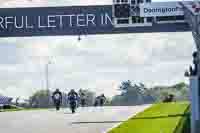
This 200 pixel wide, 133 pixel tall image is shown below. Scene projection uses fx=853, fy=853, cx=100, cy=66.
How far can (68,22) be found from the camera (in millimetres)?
36375

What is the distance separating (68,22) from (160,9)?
395 centimetres

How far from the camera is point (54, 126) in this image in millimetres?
25750

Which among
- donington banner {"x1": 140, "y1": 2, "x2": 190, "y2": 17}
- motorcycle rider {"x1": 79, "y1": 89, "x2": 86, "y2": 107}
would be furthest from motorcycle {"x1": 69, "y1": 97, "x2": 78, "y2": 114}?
motorcycle rider {"x1": 79, "y1": 89, "x2": 86, "y2": 107}

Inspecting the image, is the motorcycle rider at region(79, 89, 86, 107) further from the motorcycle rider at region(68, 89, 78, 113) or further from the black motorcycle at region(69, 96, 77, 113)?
the black motorcycle at region(69, 96, 77, 113)

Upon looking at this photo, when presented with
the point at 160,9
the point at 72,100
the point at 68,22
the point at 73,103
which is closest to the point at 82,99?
the point at 72,100

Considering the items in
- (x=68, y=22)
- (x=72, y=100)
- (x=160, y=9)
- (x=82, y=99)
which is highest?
(x=160, y=9)

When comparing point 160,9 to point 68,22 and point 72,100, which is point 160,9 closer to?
point 68,22

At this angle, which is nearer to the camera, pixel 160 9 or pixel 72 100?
pixel 160 9

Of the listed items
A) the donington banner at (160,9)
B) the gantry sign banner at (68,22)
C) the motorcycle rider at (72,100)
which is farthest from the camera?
the motorcycle rider at (72,100)

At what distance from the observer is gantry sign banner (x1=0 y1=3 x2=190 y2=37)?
118 feet

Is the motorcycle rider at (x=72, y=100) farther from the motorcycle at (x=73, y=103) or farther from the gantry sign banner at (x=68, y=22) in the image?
the gantry sign banner at (x=68, y=22)

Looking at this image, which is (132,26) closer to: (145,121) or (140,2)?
(140,2)

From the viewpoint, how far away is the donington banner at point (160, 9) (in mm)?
35312

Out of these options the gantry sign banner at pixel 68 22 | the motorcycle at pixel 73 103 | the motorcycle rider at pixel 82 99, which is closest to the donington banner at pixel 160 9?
the gantry sign banner at pixel 68 22
